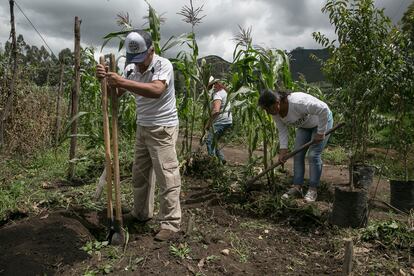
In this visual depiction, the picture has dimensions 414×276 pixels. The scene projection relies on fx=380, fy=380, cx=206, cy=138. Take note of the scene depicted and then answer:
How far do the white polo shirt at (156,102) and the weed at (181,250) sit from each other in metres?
0.93

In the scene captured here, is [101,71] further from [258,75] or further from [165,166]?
[258,75]

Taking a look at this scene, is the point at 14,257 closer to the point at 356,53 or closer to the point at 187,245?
the point at 187,245

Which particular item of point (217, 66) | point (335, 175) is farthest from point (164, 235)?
point (335, 175)

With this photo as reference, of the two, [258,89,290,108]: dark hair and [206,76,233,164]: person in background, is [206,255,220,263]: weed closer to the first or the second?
[258,89,290,108]: dark hair

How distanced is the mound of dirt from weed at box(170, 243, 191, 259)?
60 cm

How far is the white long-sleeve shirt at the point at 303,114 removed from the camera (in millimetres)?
3748

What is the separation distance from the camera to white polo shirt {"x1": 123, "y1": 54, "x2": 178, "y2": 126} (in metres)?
2.87

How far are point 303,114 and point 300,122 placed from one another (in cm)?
14

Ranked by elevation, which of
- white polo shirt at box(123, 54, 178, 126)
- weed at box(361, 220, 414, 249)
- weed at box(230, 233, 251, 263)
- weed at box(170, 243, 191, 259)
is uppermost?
white polo shirt at box(123, 54, 178, 126)

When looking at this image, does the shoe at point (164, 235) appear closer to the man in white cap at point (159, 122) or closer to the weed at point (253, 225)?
the man in white cap at point (159, 122)

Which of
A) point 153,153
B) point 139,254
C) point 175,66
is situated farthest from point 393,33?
point 139,254

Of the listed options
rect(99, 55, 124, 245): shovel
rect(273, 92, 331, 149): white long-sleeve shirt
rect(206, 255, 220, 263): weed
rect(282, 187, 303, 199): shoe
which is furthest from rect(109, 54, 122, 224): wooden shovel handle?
rect(282, 187, 303, 199): shoe

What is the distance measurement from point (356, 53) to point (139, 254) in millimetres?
2764

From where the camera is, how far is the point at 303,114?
12.8ft
